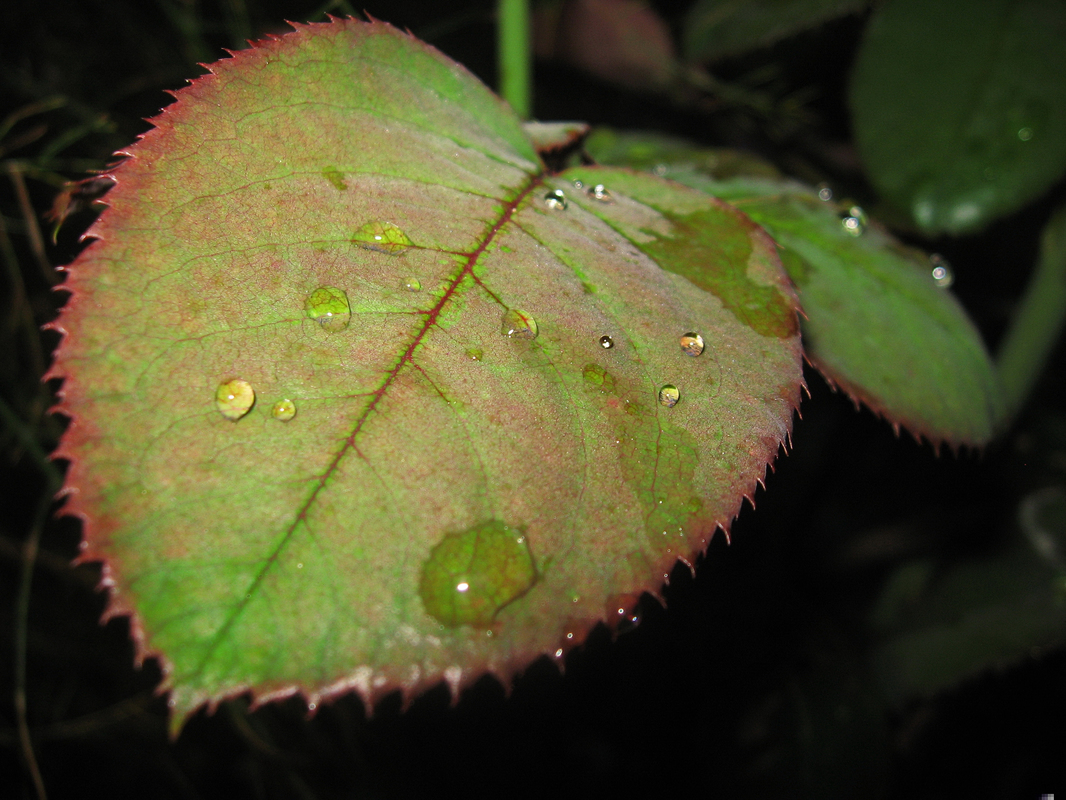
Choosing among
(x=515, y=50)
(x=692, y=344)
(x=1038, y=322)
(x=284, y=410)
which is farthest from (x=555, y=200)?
(x=1038, y=322)

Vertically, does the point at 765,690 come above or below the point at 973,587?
below

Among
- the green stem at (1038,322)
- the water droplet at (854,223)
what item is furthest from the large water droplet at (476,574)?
the green stem at (1038,322)

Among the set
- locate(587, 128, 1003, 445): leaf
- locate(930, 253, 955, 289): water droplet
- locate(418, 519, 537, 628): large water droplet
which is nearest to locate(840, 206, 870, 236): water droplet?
locate(587, 128, 1003, 445): leaf

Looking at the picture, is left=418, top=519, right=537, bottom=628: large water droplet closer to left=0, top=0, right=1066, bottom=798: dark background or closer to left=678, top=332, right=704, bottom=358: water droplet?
left=678, top=332, right=704, bottom=358: water droplet

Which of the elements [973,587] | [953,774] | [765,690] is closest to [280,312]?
[765,690]

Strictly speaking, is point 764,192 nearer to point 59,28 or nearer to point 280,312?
point 280,312

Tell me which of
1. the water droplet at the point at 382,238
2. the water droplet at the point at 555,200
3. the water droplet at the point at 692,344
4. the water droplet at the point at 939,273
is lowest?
the water droplet at the point at 382,238

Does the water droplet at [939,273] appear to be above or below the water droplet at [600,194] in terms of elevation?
above

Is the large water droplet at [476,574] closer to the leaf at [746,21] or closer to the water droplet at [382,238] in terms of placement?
the water droplet at [382,238]
